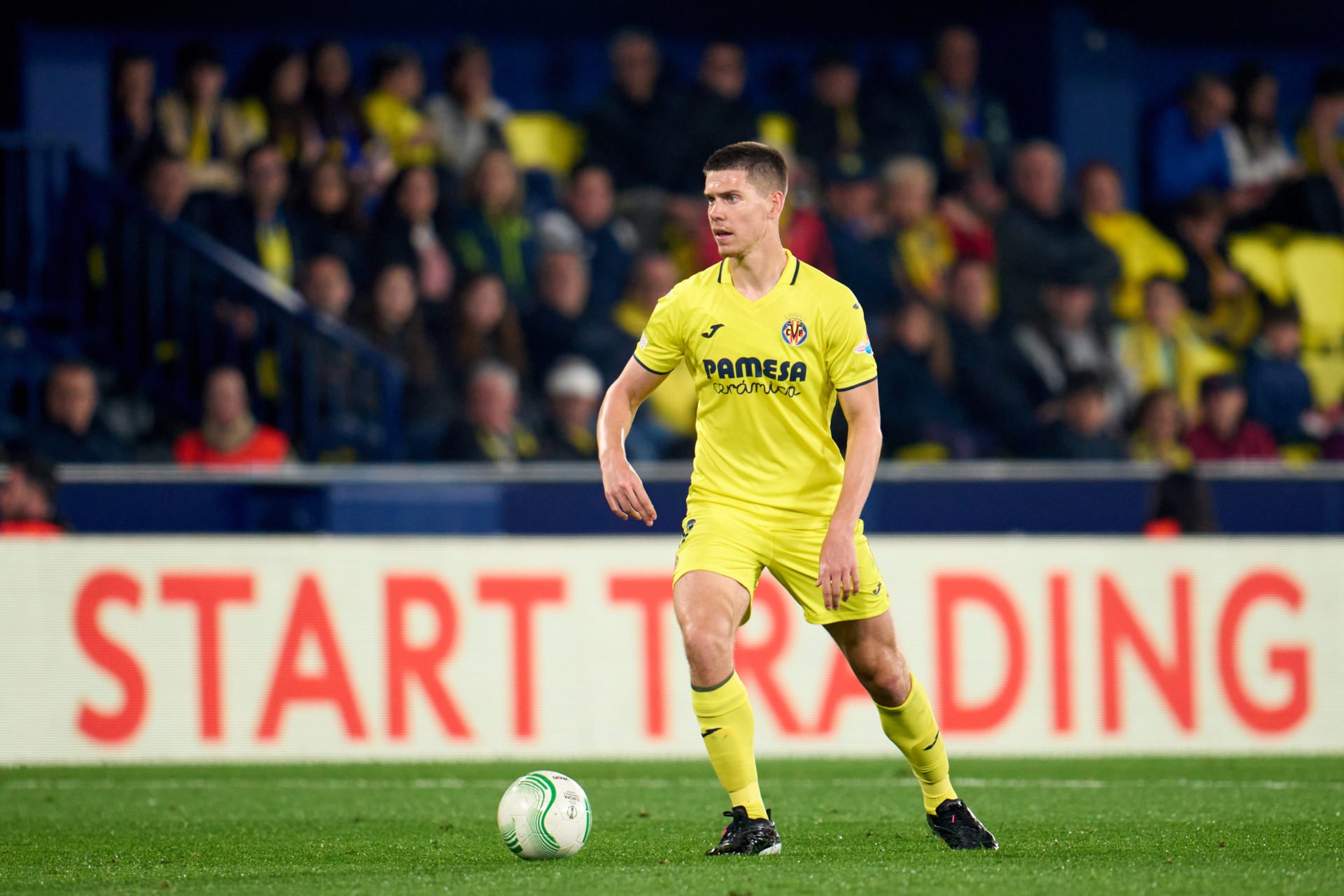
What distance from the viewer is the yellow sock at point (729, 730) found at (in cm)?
544

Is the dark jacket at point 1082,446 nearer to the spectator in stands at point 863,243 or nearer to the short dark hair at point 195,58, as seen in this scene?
the spectator in stands at point 863,243

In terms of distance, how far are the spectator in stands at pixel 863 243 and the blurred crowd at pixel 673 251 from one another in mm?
18

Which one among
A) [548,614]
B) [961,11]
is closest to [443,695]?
[548,614]

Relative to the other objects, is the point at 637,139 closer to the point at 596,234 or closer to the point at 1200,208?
the point at 596,234

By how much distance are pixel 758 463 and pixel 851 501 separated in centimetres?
40

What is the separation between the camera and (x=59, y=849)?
20.0 ft

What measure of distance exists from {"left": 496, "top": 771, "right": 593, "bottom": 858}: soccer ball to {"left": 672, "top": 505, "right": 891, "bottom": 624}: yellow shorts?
2.32ft

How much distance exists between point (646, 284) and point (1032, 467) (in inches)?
106

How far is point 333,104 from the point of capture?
40.2ft

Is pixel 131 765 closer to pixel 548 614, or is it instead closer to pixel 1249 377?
pixel 548 614

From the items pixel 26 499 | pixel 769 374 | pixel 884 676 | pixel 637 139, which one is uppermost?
pixel 637 139

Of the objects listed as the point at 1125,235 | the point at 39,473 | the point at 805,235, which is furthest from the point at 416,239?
the point at 1125,235

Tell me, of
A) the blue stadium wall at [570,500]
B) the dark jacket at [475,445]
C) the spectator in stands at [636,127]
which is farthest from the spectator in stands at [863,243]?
the dark jacket at [475,445]

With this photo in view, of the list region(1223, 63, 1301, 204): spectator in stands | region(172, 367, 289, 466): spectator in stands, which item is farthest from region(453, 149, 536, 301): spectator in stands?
region(1223, 63, 1301, 204): spectator in stands
